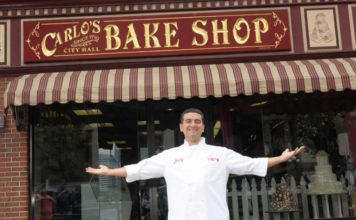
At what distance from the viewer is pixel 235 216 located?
751 cm

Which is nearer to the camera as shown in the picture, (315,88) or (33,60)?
(315,88)

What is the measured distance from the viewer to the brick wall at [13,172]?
723cm

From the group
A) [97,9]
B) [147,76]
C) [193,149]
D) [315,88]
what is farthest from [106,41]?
[193,149]

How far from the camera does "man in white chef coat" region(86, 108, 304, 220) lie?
137 inches

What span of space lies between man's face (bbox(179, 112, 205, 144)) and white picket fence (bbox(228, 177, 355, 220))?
4.09 metres

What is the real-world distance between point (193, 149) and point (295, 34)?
462 cm

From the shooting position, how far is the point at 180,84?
22.0 feet

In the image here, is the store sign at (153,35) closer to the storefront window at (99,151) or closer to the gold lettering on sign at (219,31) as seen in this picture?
the gold lettering on sign at (219,31)


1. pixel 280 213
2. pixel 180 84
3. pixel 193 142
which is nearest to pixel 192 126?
pixel 193 142

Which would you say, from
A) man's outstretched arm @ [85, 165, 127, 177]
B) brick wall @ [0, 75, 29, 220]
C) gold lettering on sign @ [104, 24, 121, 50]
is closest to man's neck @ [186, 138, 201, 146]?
man's outstretched arm @ [85, 165, 127, 177]

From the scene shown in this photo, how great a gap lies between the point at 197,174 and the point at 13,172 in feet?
15.0

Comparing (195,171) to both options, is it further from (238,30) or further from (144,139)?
(238,30)

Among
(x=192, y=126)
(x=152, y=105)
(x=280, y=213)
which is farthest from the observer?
(x=152, y=105)

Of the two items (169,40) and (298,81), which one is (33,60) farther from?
(298,81)
